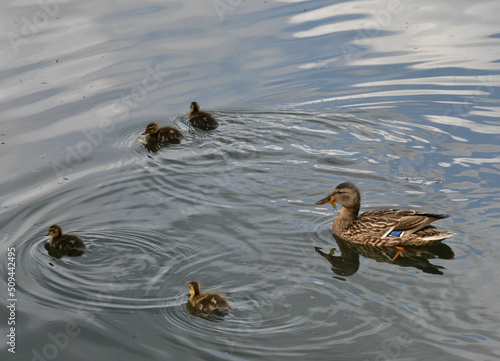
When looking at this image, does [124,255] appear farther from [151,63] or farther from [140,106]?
[151,63]

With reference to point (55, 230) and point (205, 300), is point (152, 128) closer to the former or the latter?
point (55, 230)

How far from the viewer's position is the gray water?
6.26 m

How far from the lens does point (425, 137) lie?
9.88m

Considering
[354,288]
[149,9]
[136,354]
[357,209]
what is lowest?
[136,354]

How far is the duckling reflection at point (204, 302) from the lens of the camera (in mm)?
6305

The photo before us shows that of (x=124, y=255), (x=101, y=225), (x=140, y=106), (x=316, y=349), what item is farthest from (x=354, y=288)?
(x=140, y=106)

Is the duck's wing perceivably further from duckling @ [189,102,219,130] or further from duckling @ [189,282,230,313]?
duckling @ [189,102,219,130]

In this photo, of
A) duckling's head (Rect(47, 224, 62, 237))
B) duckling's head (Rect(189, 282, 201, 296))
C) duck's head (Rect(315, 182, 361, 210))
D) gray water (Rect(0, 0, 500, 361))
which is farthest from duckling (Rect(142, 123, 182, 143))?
duckling's head (Rect(189, 282, 201, 296))

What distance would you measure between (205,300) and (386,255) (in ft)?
7.95

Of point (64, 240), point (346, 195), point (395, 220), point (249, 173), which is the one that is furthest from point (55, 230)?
point (395, 220)

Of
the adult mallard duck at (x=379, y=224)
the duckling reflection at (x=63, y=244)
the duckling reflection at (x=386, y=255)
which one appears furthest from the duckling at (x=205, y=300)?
the adult mallard duck at (x=379, y=224)

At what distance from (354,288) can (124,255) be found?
232 centimetres

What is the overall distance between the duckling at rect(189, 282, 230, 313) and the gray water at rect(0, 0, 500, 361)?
11 cm

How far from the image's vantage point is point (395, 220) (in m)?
7.94
